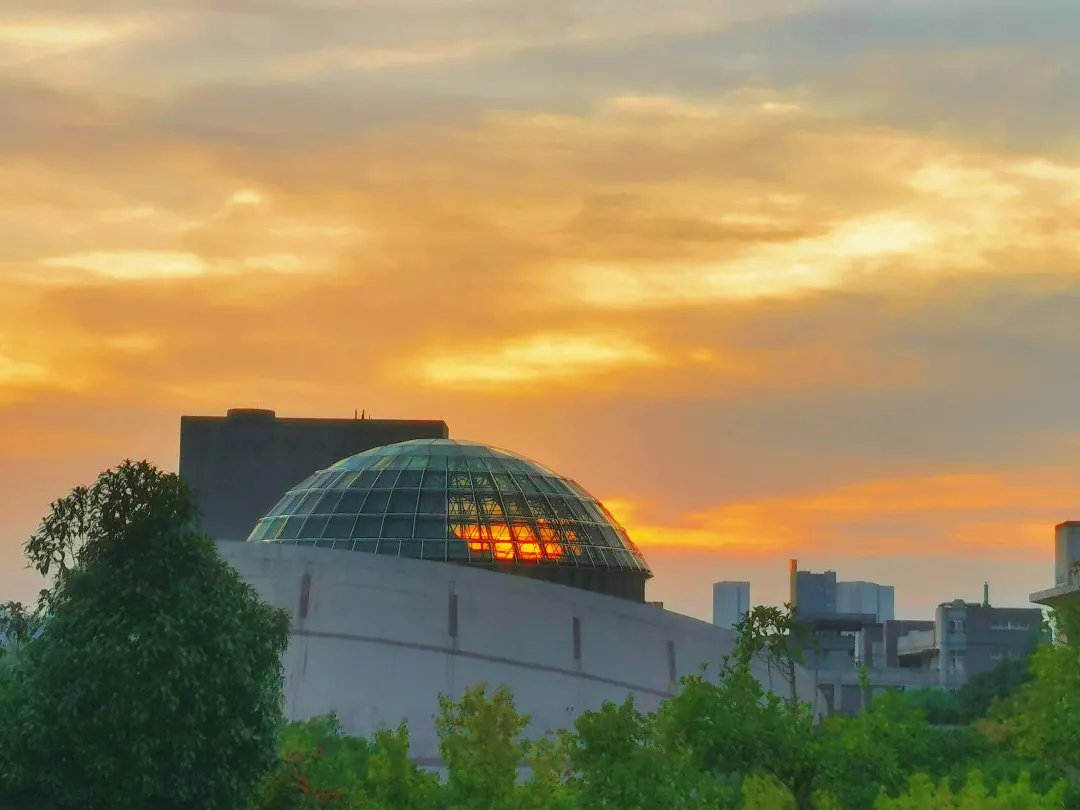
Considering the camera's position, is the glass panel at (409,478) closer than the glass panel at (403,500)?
No

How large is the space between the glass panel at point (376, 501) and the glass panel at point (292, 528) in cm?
268

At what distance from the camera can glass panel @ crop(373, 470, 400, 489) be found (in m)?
76.9

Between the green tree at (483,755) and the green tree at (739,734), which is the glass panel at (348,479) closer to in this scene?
the green tree at (483,755)

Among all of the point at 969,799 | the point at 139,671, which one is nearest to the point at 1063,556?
the point at 969,799

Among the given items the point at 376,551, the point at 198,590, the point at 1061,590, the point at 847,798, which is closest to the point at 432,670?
the point at 376,551

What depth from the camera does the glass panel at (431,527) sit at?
74312 mm

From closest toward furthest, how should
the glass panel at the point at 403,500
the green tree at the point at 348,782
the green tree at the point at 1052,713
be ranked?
the green tree at the point at 348,782
the green tree at the point at 1052,713
the glass panel at the point at 403,500

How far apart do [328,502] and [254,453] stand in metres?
52.8

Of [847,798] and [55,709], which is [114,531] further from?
[847,798]

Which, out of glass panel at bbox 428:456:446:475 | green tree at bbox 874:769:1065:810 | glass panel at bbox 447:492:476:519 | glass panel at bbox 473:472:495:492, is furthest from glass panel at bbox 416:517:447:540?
green tree at bbox 874:769:1065:810

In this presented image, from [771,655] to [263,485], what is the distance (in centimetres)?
6348

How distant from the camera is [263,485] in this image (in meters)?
128

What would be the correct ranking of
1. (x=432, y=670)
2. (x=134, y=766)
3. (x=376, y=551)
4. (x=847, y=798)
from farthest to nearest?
(x=376, y=551)
(x=432, y=670)
(x=847, y=798)
(x=134, y=766)

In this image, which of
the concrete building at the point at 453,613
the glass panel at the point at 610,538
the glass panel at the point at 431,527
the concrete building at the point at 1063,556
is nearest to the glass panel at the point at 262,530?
the concrete building at the point at 453,613
